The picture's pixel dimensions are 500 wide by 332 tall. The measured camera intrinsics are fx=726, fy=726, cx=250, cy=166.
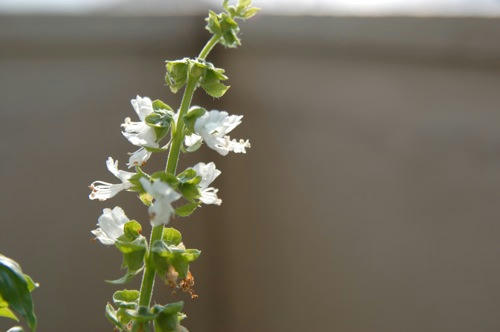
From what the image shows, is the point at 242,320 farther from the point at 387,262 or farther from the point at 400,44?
the point at 400,44

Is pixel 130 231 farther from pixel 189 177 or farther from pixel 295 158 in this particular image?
pixel 295 158

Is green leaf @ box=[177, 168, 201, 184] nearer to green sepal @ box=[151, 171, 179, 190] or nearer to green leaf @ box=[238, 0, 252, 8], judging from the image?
green sepal @ box=[151, 171, 179, 190]

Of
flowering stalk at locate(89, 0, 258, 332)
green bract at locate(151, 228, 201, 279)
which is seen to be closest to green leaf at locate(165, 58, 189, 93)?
flowering stalk at locate(89, 0, 258, 332)

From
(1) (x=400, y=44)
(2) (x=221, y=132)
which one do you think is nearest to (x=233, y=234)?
(1) (x=400, y=44)

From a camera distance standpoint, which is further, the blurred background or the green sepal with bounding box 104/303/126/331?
the blurred background

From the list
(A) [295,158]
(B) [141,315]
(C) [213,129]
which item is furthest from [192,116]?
(A) [295,158]
